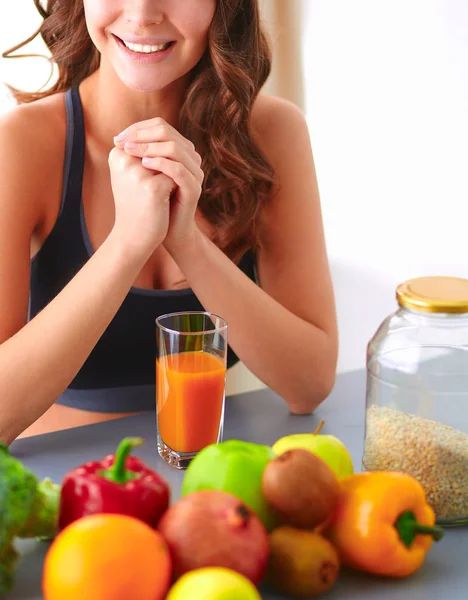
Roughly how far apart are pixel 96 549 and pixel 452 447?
1.42 feet

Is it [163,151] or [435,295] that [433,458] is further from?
[163,151]

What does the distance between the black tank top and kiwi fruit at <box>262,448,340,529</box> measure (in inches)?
30.4

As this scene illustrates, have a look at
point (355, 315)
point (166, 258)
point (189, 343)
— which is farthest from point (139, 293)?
point (355, 315)

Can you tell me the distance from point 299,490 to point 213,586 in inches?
5.6

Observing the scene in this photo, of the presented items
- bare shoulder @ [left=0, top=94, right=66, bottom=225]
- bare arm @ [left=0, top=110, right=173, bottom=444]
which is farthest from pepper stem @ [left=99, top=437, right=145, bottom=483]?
bare shoulder @ [left=0, top=94, right=66, bottom=225]

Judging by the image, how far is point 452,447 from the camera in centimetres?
90

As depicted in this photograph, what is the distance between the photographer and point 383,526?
0.74 meters

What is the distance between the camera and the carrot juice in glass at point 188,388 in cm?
106

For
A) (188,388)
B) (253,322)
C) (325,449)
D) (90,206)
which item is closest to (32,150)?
(90,206)

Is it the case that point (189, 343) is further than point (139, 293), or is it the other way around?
point (139, 293)

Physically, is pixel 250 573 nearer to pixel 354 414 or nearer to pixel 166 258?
pixel 354 414

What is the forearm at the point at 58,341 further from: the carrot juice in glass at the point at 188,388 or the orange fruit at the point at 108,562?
the orange fruit at the point at 108,562

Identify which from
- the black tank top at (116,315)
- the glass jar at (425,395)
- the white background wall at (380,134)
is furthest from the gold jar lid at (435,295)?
the white background wall at (380,134)

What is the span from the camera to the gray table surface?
77 cm
